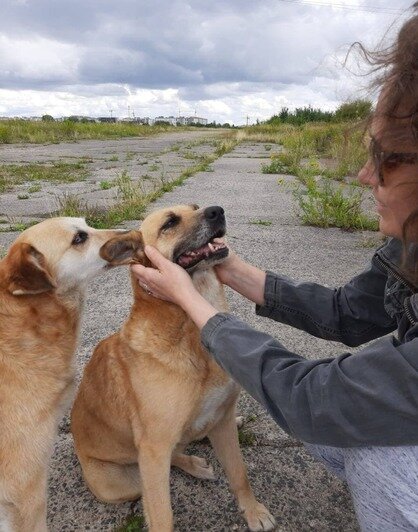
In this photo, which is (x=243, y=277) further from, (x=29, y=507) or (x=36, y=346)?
(x=29, y=507)

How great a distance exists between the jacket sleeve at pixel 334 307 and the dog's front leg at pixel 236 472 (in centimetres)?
59

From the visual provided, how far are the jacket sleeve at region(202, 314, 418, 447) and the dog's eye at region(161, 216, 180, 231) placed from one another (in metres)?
0.86

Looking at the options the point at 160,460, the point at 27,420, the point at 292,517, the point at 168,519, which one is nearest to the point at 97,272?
the point at 27,420

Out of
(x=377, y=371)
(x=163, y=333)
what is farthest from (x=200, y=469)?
(x=377, y=371)

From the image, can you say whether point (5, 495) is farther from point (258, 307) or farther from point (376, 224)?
point (376, 224)

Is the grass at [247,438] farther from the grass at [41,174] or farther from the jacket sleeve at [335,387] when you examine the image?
the grass at [41,174]

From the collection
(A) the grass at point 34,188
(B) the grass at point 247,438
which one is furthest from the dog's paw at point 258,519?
(A) the grass at point 34,188

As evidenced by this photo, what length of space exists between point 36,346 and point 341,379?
1.38 m

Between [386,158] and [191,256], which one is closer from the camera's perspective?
[386,158]

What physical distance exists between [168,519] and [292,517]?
1.86 ft

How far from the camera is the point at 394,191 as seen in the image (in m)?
1.56

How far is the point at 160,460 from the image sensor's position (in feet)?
6.42

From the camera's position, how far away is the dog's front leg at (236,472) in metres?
2.09

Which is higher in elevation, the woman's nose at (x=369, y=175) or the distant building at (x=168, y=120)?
the woman's nose at (x=369, y=175)
